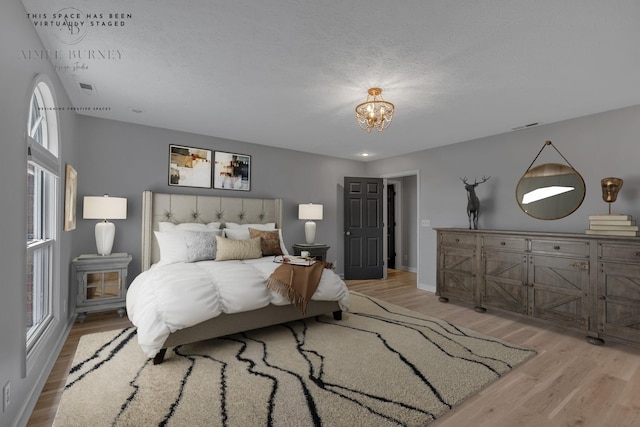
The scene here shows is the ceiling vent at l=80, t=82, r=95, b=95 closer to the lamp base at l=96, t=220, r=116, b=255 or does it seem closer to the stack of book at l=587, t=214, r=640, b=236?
the lamp base at l=96, t=220, r=116, b=255

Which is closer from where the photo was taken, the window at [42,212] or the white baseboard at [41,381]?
the white baseboard at [41,381]

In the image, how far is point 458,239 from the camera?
4184mm

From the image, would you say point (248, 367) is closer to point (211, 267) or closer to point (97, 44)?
point (211, 267)

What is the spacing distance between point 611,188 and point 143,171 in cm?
546

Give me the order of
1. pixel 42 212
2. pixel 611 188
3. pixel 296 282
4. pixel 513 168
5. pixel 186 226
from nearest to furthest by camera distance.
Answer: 1. pixel 42 212
2. pixel 296 282
3. pixel 611 188
4. pixel 186 226
5. pixel 513 168

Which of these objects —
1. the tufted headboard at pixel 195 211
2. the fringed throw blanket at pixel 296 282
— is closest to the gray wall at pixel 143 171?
the tufted headboard at pixel 195 211

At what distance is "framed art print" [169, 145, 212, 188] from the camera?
4234 millimetres

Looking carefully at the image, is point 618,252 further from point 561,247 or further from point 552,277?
point 552,277

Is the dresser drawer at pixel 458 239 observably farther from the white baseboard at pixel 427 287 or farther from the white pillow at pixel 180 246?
the white pillow at pixel 180 246

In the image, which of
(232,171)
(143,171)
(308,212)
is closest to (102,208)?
(143,171)

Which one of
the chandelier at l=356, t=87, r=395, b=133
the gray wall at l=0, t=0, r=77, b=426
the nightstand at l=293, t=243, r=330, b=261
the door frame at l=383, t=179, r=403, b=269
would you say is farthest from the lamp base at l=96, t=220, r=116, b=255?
the door frame at l=383, t=179, r=403, b=269

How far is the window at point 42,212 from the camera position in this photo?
86.2 inches

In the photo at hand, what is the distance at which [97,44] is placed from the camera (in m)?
2.12

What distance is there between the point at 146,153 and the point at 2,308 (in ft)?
9.73
